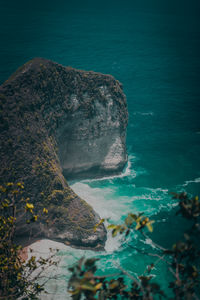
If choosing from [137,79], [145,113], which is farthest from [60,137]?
[137,79]

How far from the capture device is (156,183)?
36.9 metres

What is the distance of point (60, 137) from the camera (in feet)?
112

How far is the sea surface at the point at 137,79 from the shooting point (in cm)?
2873

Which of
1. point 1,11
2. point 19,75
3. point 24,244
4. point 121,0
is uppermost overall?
point 121,0

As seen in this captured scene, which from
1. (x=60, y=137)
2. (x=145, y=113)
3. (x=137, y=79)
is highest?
(x=137, y=79)

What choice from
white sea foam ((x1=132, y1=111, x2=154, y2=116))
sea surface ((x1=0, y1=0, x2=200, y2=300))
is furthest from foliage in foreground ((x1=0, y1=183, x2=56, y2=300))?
white sea foam ((x1=132, y1=111, x2=154, y2=116))

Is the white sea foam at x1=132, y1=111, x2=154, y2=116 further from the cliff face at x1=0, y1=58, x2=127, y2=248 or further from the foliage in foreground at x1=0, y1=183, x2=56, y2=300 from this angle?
the foliage in foreground at x1=0, y1=183, x2=56, y2=300

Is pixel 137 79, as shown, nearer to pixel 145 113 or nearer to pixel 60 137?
pixel 145 113

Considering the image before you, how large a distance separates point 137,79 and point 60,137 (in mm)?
36132

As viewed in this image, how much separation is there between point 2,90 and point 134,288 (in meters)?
26.0

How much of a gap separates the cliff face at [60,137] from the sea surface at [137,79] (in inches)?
114

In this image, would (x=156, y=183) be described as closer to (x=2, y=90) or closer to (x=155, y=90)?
(x=2, y=90)

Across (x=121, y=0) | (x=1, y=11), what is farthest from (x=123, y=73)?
(x=121, y=0)

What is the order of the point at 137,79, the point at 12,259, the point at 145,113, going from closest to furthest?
1. the point at 12,259
2. the point at 145,113
3. the point at 137,79
